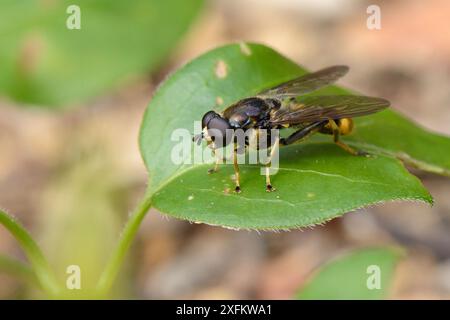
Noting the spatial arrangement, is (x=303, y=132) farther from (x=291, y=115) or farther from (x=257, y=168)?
(x=257, y=168)

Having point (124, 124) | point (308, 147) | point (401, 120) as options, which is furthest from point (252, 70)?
point (124, 124)

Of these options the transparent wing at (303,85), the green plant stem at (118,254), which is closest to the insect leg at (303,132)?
the transparent wing at (303,85)

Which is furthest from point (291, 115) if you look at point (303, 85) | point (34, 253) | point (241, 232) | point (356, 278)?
point (241, 232)

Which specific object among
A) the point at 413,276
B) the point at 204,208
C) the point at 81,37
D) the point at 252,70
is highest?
the point at 81,37

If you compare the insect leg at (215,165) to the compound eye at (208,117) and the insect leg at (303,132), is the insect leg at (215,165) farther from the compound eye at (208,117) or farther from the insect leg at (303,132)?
the insect leg at (303,132)

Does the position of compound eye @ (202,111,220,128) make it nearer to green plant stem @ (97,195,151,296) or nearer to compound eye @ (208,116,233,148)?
compound eye @ (208,116,233,148)

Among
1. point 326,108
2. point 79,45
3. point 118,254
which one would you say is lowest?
point 118,254

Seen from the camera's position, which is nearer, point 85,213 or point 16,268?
point 16,268
